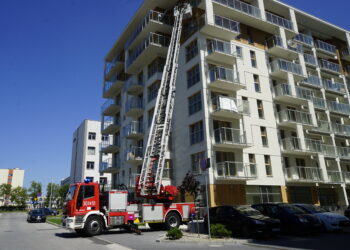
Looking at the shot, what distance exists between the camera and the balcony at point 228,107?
22.9 meters

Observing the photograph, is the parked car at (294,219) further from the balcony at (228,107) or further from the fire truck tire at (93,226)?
the balcony at (228,107)

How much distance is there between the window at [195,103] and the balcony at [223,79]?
152 cm

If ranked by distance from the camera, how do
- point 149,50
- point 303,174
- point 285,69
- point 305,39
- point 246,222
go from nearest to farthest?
point 246,222, point 303,174, point 285,69, point 149,50, point 305,39

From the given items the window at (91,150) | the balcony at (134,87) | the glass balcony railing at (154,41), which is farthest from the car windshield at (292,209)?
the window at (91,150)

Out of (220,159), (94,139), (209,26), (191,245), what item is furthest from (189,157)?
(94,139)

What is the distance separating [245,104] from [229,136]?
3296 millimetres

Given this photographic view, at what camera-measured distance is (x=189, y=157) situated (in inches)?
969

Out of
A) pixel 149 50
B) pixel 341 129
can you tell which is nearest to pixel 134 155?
pixel 149 50

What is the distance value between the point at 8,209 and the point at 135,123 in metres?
67.7

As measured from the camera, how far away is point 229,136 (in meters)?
23.7

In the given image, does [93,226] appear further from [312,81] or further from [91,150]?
[91,150]

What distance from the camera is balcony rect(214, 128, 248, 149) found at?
2250 cm

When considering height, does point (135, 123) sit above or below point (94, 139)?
below

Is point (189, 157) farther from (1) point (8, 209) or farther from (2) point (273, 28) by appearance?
(1) point (8, 209)
